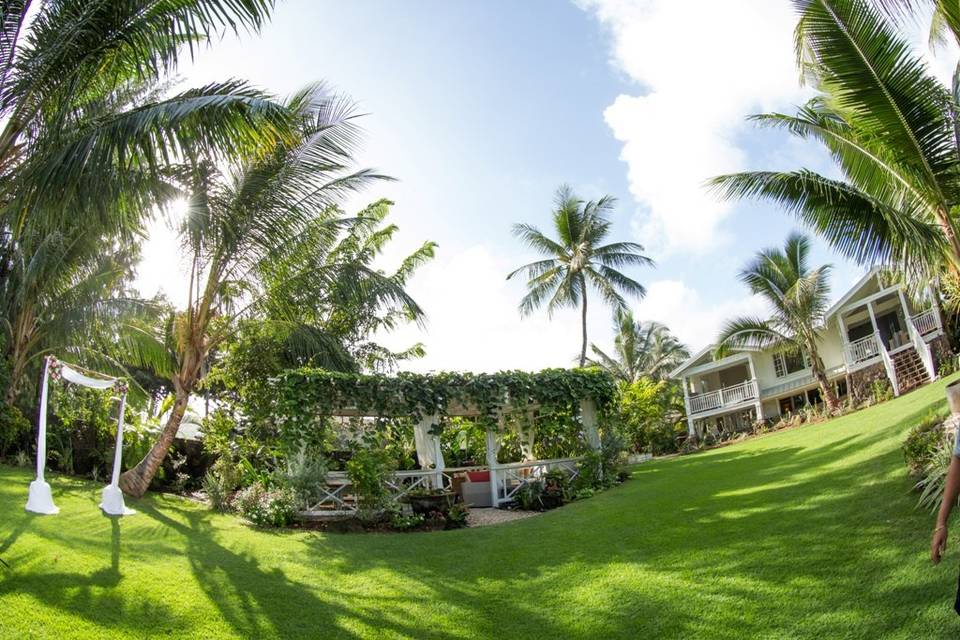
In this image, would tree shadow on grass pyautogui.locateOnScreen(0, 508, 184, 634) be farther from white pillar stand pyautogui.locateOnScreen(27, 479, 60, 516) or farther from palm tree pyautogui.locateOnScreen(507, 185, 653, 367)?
palm tree pyautogui.locateOnScreen(507, 185, 653, 367)

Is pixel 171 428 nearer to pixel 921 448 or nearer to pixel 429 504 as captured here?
pixel 429 504

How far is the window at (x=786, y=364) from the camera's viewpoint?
90.0ft

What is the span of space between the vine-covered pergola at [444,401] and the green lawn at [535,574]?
102 inches

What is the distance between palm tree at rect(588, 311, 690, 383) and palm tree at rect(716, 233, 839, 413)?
11445 mm

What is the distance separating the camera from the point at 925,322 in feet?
69.8

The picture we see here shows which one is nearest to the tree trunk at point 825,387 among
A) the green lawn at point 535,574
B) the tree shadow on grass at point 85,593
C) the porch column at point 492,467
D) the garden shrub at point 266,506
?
the green lawn at point 535,574

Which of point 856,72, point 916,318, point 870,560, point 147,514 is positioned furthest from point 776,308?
point 147,514

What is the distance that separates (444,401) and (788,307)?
54.1 ft

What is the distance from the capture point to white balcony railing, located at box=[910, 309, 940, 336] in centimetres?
2105

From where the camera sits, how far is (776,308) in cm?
2344

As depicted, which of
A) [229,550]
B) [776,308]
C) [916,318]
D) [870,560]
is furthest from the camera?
[776,308]

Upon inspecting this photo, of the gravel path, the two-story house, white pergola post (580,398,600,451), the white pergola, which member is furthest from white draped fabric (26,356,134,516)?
the two-story house

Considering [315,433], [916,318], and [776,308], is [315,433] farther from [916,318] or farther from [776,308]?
[916,318]

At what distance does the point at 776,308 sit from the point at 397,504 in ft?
61.2
